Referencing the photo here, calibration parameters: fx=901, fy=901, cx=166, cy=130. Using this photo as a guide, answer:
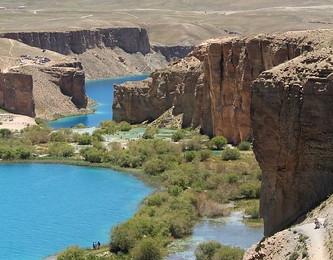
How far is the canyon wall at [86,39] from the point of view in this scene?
13575 centimetres

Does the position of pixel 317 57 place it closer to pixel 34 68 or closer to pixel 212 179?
pixel 212 179

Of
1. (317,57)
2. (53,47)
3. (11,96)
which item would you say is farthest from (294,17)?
(317,57)

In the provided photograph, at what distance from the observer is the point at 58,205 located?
158 ft

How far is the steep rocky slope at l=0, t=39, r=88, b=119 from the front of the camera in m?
91.0

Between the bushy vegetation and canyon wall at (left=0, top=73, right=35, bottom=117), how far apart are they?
Answer: 58.1m

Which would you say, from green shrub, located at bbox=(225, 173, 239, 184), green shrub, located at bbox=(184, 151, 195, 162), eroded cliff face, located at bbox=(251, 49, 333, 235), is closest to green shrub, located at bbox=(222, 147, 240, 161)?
green shrub, located at bbox=(184, 151, 195, 162)

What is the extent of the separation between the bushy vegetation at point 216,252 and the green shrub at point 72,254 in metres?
4.51

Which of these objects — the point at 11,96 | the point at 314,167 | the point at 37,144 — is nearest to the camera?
the point at 314,167

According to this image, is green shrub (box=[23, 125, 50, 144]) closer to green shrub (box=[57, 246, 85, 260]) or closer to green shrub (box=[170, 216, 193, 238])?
green shrub (box=[170, 216, 193, 238])

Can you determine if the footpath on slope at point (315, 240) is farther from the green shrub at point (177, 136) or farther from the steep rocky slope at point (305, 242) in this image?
the green shrub at point (177, 136)

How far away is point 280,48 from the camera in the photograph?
182 ft

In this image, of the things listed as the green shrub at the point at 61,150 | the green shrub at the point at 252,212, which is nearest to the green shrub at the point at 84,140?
the green shrub at the point at 61,150

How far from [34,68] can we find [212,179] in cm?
5610

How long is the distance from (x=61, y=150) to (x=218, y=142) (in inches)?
443
